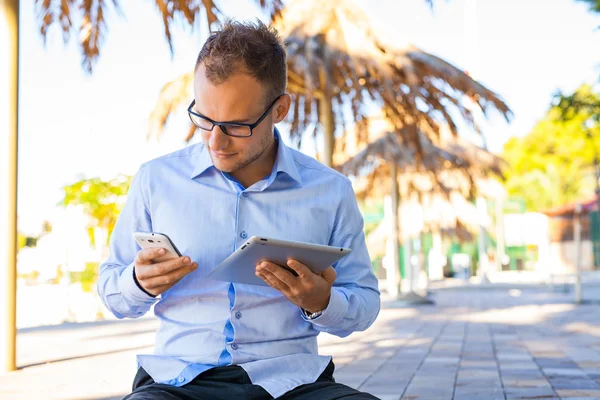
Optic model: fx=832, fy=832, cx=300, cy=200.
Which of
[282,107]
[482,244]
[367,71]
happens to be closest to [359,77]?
[367,71]

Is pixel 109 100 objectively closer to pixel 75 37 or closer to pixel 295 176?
pixel 75 37

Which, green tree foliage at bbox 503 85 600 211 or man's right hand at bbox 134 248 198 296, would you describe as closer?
man's right hand at bbox 134 248 198 296

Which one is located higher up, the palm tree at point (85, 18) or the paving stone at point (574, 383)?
the palm tree at point (85, 18)

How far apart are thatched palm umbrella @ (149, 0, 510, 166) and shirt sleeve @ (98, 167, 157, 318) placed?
7.62 m

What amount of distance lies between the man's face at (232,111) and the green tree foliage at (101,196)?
55.6 feet

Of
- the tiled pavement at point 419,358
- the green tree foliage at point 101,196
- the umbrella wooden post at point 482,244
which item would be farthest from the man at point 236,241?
the umbrella wooden post at point 482,244

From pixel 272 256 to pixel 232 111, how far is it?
1.57ft

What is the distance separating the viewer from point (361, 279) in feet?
7.93

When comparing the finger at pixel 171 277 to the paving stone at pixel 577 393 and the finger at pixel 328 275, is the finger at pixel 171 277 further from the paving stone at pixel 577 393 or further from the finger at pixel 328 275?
the paving stone at pixel 577 393

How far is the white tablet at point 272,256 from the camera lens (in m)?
1.88

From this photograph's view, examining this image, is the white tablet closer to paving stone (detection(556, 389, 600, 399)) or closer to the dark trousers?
the dark trousers

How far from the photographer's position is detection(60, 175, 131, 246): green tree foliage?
1908cm

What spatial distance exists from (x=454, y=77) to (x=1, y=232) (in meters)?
6.27

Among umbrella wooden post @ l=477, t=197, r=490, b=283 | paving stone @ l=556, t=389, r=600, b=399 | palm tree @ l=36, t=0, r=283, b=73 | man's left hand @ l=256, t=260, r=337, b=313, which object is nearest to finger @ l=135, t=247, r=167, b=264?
man's left hand @ l=256, t=260, r=337, b=313
